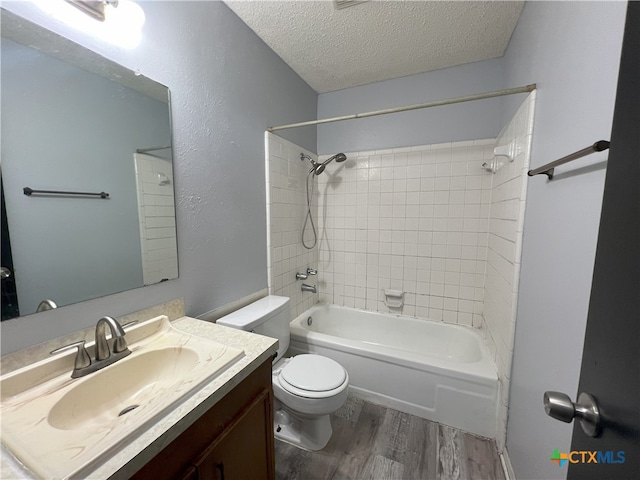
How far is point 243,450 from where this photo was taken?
87cm

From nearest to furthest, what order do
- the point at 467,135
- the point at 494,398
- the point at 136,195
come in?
1. the point at 136,195
2. the point at 494,398
3. the point at 467,135

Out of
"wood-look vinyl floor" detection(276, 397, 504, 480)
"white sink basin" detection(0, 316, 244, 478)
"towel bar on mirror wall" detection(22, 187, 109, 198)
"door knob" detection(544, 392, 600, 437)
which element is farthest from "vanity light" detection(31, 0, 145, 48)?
"wood-look vinyl floor" detection(276, 397, 504, 480)

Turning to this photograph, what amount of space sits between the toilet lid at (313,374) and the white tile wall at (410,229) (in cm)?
104

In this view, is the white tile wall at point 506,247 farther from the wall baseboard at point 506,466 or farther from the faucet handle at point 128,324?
the faucet handle at point 128,324

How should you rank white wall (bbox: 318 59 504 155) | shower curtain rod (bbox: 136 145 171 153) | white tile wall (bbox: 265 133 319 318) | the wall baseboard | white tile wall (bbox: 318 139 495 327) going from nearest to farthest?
shower curtain rod (bbox: 136 145 171 153)
the wall baseboard
white tile wall (bbox: 265 133 319 318)
white wall (bbox: 318 59 504 155)
white tile wall (bbox: 318 139 495 327)

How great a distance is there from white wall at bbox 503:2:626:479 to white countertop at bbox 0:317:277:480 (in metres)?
1.02

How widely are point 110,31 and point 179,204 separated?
68 centimetres

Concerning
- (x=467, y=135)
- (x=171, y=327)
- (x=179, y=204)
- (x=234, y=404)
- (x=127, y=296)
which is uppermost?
(x=467, y=135)

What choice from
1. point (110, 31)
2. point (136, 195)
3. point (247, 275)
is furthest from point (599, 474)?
point (110, 31)

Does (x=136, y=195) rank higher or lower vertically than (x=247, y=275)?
higher

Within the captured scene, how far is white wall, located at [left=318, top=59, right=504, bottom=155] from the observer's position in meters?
1.98

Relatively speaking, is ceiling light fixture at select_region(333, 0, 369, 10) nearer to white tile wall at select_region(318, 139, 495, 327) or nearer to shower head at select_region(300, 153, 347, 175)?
shower head at select_region(300, 153, 347, 175)

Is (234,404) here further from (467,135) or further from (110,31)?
(467,135)

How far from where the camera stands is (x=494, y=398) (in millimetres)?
1512
